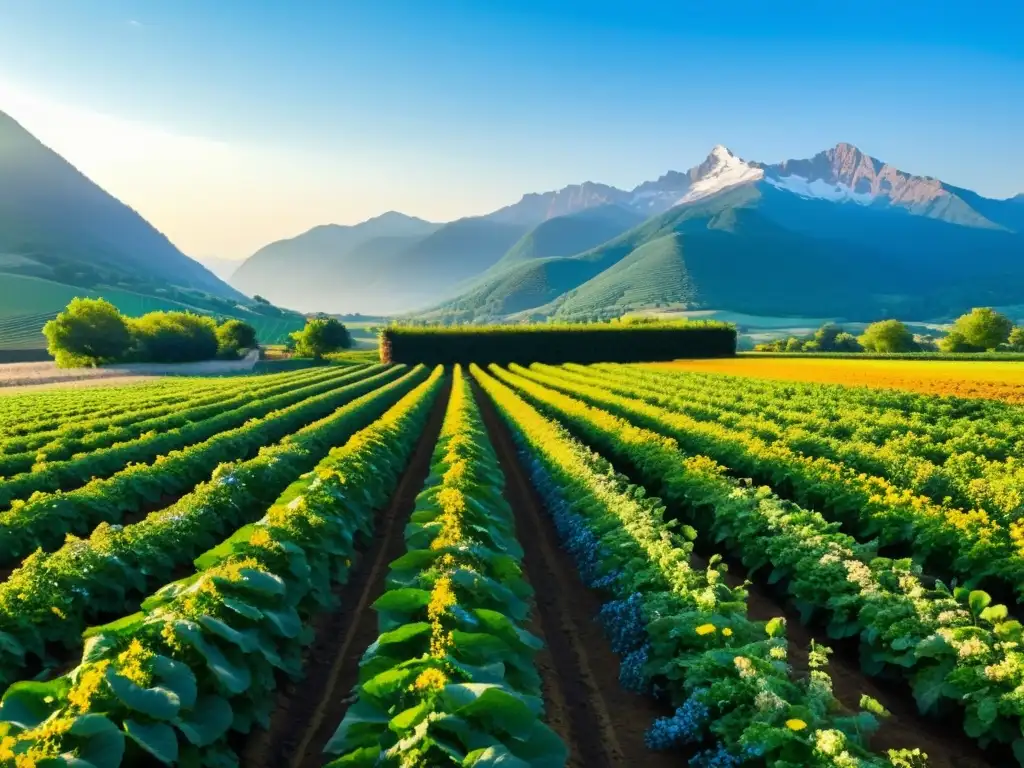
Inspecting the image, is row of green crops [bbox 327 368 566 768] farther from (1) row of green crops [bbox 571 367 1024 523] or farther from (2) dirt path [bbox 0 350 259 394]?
(2) dirt path [bbox 0 350 259 394]

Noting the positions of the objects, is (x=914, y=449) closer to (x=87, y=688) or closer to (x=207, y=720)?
(x=207, y=720)

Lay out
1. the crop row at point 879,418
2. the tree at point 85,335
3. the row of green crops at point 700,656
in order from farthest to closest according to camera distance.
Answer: the tree at point 85,335
the crop row at point 879,418
the row of green crops at point 700,656

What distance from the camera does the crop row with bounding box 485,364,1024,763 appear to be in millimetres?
5250

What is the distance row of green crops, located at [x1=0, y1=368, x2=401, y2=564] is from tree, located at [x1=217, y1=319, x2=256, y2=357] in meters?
80.1

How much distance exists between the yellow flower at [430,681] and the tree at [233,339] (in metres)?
97.8

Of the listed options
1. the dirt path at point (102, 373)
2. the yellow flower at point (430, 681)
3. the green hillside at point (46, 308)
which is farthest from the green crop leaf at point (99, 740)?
the green hillside at point (46, 308)

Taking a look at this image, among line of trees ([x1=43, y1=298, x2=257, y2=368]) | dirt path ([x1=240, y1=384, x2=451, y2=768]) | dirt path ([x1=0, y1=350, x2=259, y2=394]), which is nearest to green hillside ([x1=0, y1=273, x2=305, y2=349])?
line of trees ([x1=43, y1=298, x2=257, y2=368])

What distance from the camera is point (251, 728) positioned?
5762mm

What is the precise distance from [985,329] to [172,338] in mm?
96139

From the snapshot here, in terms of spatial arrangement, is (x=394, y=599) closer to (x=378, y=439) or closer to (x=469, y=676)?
(x=469, y=676)

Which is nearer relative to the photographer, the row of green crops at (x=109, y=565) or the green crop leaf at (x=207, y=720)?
the green crop leaf at (x=207, y=720)

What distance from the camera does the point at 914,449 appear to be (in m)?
13.5

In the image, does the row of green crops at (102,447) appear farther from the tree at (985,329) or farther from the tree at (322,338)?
the tree at (985,329)

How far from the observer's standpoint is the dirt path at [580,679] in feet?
19.0
